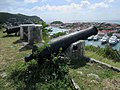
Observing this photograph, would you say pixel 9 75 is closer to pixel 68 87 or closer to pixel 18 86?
pixel 18 86

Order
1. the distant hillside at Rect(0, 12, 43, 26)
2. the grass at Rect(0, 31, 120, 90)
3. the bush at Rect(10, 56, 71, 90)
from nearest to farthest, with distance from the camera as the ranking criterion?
the bush at Rect(10, 56, 71, 90) → the grass at Rect(0, 31, 120, 90) → the distant hillside at Rect(0, 12, 43, 26)

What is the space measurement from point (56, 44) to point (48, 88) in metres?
1.85

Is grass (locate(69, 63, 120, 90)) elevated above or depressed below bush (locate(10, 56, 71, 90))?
below

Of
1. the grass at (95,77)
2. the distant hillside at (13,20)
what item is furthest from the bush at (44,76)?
the distant hillside at (13,20)

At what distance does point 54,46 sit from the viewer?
5312 mm

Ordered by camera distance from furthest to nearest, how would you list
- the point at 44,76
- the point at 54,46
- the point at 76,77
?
the point at 54,46
the point at 76,77
the point at 44,76

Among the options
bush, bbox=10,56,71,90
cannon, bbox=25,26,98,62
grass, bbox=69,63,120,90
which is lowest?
grass, bbox=69,63,120,90

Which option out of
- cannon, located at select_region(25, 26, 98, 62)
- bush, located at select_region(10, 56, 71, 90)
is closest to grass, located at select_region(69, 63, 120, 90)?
bush, located at select_region(10, 56, 71, 90)

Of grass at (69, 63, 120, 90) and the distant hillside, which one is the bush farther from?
the distant hillside

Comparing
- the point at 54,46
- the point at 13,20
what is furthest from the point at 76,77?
the point at 13,20

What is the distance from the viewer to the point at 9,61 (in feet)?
20.7

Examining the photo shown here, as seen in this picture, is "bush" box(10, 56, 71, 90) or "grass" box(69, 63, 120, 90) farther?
"grass" box(69, 63, 120, 90)

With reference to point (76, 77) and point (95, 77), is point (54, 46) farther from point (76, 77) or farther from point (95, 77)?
point (95, 77)

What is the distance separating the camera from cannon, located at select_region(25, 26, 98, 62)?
4.81m
